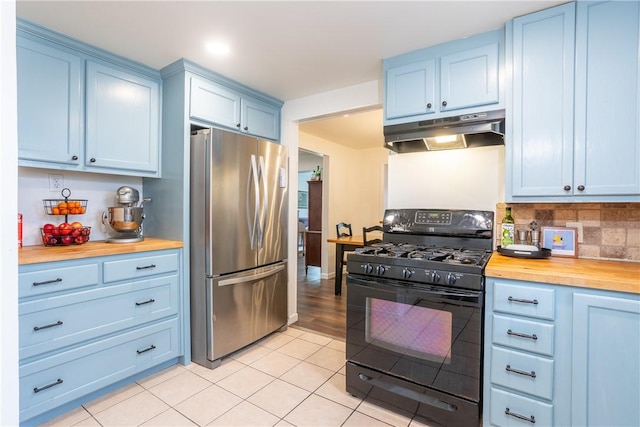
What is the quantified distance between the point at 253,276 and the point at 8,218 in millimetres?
2075

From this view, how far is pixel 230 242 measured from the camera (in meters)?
2.39

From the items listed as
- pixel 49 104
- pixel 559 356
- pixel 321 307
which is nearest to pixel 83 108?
pixel 49 104

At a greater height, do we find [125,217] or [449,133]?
[449,133]

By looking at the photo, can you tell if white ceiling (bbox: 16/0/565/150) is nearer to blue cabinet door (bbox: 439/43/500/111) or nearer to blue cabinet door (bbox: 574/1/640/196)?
blue cabinet door (bbox: 439/43/500/111)

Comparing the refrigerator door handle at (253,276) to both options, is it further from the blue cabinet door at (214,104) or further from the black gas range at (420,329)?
the blue cabinet door at (214,104)

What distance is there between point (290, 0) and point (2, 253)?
5.40 ft

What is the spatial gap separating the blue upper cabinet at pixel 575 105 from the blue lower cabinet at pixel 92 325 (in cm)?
242

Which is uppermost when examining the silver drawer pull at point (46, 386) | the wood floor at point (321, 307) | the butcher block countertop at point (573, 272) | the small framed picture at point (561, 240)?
the small framed picture at point (561, 240)

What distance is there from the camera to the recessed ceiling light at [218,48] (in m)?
2.05

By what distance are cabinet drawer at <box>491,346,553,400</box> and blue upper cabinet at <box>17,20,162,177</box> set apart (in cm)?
262

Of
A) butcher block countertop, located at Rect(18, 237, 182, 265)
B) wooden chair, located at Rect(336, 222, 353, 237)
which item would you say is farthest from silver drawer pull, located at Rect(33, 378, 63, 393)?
wooden chair, located at Rect(336, 222, 353, 237)

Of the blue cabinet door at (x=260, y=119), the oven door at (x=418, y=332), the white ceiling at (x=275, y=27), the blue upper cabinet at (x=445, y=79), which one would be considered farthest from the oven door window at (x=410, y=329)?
the blue cabinet door at (x=260, y=119)

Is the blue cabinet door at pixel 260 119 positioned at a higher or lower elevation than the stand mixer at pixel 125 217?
higher

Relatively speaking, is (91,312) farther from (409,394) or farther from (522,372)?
(522,372)
